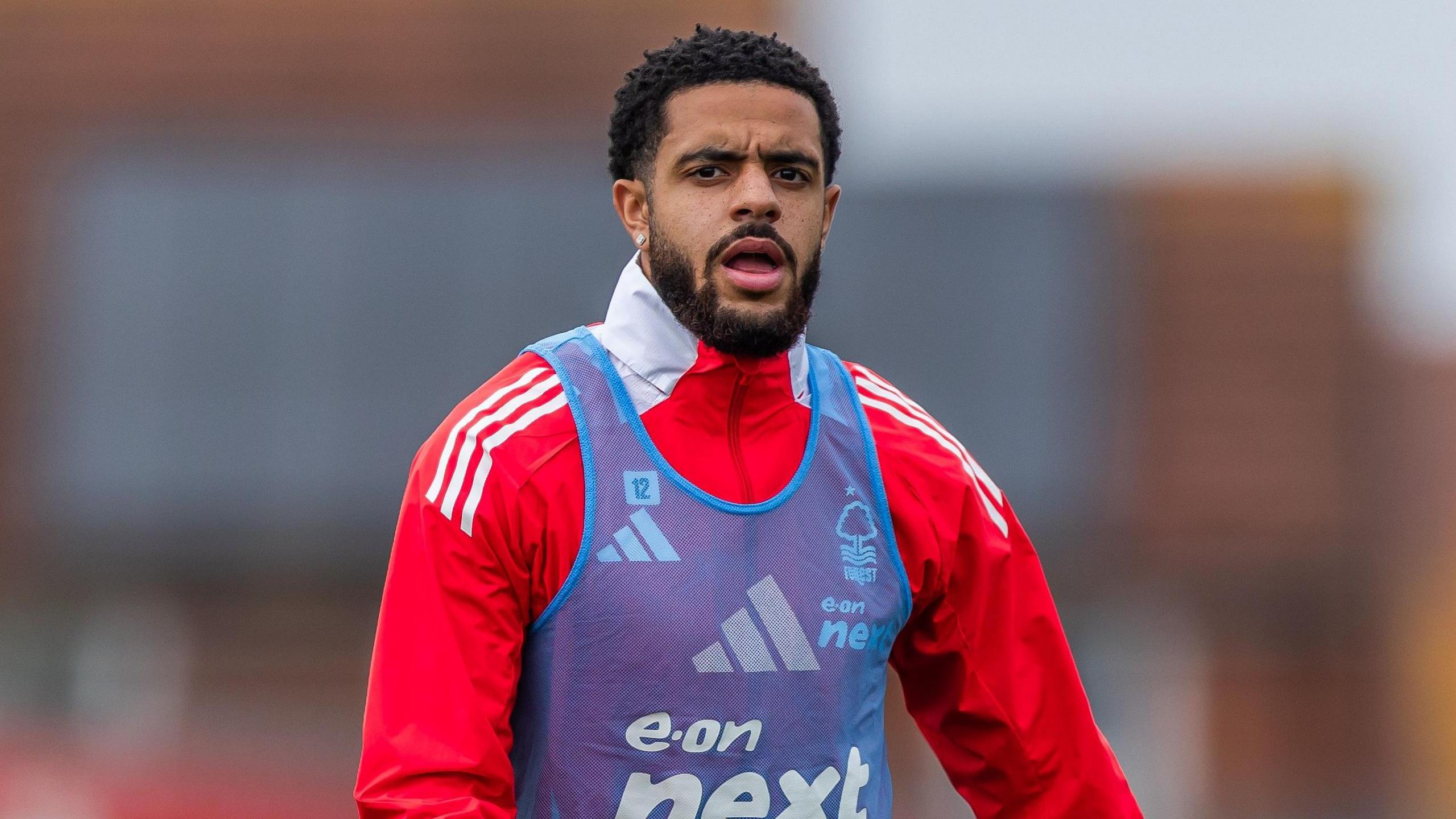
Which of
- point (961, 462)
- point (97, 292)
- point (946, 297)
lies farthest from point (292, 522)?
point (961, 462)

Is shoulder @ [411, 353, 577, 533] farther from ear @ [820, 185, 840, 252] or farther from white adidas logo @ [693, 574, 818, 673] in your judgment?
ear @ [820, 185, 840, 252]

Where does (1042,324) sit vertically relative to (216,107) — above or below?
below

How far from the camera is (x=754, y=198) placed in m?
2.62

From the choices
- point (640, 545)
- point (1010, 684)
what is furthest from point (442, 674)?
point (1010, 684)

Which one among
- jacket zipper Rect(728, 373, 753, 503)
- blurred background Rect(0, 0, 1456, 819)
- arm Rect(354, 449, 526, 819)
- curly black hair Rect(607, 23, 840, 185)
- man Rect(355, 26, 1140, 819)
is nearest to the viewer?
arm Rect(354, 449, 526, 819)

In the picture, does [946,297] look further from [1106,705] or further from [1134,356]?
[1106,705]

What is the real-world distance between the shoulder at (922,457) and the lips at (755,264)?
0.31 metres

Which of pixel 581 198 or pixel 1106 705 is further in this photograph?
pixel 581 198

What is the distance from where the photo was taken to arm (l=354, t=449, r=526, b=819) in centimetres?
228

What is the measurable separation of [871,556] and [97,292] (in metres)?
20.4

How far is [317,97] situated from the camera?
22.6 meters

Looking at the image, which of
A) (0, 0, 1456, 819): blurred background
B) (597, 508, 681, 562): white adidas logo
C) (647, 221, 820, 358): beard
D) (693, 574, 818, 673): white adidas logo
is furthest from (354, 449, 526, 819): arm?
(0, 0, 1456, 819): blurred background

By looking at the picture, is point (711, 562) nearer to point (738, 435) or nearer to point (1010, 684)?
point (738, 435)

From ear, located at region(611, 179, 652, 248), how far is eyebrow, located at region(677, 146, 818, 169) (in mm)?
144
